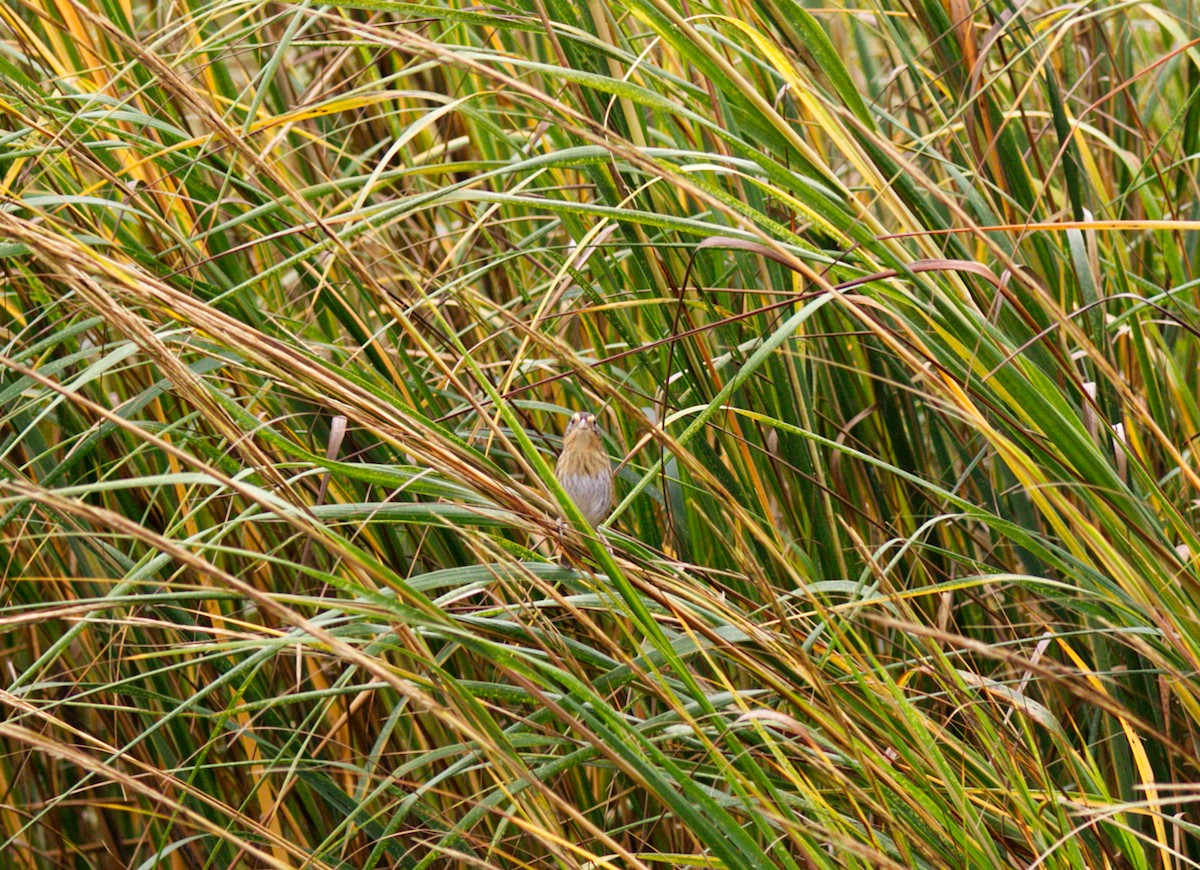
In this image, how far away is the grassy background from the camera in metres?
0.99

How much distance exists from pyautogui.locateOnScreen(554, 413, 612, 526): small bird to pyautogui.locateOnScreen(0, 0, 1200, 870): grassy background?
38mm

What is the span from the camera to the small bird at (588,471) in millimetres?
1619

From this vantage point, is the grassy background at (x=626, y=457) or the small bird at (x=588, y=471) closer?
the grassy background at (x=626, y=457)

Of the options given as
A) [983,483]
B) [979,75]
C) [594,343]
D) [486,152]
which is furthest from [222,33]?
[983,483]

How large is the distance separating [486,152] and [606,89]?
0.74 m

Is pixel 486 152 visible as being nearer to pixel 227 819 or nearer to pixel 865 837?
pixel 227 819

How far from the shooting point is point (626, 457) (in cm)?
141

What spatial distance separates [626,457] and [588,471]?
0.22 metres

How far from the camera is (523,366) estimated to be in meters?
1.62

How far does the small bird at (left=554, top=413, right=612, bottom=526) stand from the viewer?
Answer: 1619 mm

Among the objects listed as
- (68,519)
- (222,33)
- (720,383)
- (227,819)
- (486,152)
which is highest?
(222,33)

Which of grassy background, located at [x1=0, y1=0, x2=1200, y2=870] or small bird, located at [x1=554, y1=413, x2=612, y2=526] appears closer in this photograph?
grassy background, located at [x1=0, y1=0, x2=1200, y2=870]

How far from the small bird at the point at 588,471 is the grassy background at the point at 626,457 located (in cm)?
4

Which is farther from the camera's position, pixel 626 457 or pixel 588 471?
pixel 588 471
